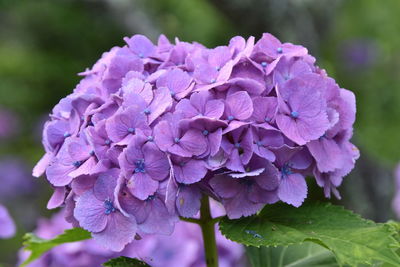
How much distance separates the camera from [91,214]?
101 centimetres

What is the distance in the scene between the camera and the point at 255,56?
111cm

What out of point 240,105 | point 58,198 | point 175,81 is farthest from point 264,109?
point 58,198

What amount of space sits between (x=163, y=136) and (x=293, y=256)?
454mm

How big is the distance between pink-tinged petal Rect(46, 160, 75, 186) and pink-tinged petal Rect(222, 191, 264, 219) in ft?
0.80

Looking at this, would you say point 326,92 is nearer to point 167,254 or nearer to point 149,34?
point 167,254

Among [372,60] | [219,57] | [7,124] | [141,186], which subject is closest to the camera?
[141,186]

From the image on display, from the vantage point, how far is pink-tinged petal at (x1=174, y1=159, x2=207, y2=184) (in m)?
0.98

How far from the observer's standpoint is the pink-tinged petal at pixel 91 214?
1.01 metres

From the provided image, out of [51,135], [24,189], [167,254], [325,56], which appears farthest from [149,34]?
[51,135]

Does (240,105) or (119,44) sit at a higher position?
(119,44)

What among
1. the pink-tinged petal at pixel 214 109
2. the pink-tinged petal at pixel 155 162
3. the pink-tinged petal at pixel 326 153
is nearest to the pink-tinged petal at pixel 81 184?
the pink-tinged petal at pixel 155 162

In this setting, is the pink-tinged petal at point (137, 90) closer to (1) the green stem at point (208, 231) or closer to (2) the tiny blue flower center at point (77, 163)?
(2) the tiny blue flower center at point (77, 163)

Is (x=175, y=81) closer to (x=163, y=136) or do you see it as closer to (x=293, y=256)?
(x=163, y=136)

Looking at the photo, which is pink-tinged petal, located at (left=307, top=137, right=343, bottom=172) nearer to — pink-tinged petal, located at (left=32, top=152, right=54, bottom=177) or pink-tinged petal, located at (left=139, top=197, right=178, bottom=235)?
pink-tinged petal, located at (left=139, top=197, right=178, bottom=235)
